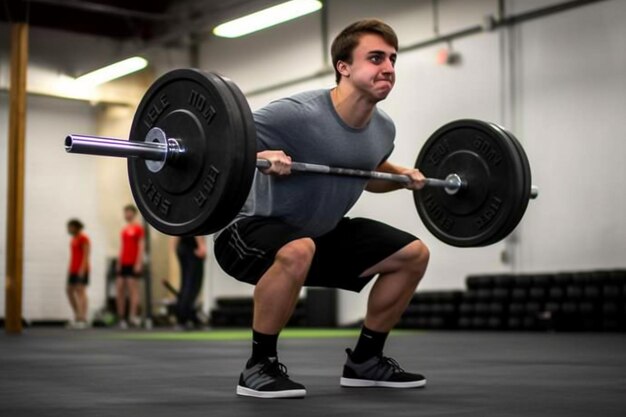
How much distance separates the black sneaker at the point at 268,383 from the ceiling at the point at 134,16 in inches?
333

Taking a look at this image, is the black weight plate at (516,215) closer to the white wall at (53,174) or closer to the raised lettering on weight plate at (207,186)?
the raised lettering on weight plate at (207,186)

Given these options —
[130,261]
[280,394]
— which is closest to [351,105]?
[280,394]

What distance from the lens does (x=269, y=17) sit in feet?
30.6

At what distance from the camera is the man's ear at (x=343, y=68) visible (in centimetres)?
268

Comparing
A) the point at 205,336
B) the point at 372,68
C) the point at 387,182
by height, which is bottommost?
the point at 205,336

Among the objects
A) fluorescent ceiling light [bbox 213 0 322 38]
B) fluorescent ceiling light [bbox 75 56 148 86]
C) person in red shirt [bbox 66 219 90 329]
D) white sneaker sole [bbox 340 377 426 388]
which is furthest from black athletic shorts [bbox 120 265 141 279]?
white sneaker sole [bbox 340 377 426 388]

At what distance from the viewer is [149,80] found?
39.3 feet

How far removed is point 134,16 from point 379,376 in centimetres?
936

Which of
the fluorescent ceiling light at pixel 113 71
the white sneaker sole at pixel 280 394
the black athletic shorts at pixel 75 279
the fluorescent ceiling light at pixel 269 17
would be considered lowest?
the white sneaker sole at pixel 280 394

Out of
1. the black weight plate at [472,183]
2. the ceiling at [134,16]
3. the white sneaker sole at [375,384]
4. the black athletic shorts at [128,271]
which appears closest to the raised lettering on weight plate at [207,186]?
the white sneaker sole at [375,384]

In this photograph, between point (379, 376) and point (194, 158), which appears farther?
point (379, 376)

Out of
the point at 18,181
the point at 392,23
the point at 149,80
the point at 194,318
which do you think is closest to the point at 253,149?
Result: the point at 18,181

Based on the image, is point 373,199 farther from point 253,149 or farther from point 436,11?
point 253,149

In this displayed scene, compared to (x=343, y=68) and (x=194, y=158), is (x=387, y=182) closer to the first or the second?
(x=343, y=68)
